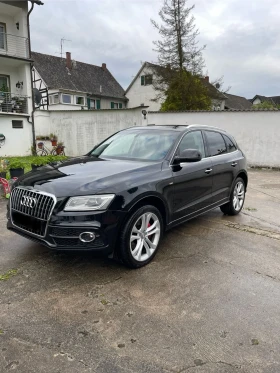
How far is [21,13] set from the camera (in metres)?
16.3

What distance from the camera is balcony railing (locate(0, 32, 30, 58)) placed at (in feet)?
53.8

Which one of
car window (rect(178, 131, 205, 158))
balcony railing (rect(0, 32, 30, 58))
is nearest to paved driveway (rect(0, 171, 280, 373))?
car window (rect(178, 131, 205, 158))

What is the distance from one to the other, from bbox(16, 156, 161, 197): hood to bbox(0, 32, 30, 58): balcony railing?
15764mm

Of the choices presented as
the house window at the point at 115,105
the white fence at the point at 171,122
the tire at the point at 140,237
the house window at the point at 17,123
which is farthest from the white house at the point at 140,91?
the tire at the point at 140,237

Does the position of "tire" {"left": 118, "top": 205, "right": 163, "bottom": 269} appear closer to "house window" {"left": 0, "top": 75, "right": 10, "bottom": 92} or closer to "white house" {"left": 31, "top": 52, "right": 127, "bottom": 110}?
"house window" {"left": 0, "top": 75, "right": 10, "bottom": 92}

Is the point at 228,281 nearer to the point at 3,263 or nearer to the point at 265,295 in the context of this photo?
the point at 265,295

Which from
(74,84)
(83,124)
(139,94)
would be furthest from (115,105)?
(83,124)

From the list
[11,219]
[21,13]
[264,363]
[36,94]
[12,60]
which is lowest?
[264,363]

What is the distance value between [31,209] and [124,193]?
0.99 meters

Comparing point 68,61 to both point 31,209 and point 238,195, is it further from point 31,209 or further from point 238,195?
point 31,209

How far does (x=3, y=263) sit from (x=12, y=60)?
52.1 feet

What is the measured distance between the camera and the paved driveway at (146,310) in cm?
202

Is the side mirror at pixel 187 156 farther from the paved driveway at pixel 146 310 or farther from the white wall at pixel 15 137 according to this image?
the white wall at pixel 15 137

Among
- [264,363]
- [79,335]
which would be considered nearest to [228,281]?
[264,363]
